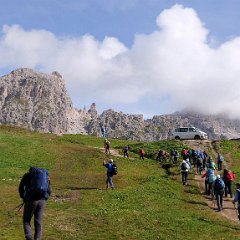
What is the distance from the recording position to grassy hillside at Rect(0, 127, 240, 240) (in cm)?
2512

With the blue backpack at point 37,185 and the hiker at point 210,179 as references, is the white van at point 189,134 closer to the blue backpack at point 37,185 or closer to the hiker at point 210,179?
the hiker at point 210,179

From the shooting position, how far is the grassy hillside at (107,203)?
25.1 m

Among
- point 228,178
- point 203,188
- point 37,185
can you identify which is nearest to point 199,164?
point 203,188

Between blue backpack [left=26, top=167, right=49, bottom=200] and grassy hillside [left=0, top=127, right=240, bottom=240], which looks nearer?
blue backpack [left=26, top=167, right=49, bottom=200]

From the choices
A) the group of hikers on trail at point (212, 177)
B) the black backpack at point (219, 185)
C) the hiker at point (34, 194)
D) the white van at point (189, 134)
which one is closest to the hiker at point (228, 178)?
the group of hikers on trail at point (212, 177)

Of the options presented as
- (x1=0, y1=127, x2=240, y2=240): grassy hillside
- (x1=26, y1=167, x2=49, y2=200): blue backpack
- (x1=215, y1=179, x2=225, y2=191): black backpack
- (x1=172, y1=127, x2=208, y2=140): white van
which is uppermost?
(x1=172, y1=127, x2=208, y2=140): white van

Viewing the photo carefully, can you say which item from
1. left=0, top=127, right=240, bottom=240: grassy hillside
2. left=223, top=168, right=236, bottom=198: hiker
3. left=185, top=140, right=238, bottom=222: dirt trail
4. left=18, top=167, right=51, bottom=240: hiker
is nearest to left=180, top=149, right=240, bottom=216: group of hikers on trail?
left=223, top=168, right=236, bottom=198: hiker

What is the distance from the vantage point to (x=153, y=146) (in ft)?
255

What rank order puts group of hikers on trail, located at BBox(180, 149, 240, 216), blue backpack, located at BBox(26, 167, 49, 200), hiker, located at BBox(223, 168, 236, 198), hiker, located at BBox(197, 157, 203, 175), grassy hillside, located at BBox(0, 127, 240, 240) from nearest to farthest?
1. blue backpack, located at BBox(26, 167, 49, 200)
2. grassy hillside, located at BBox(0, 127, 240, 240)
3. group of hikers on trail, located at BBox(180, 149, 240, 216)
4. hiker, located at BBox(223, 168, 236, 198)
5. hiker, located at BBox(197, 157, 203, 175)

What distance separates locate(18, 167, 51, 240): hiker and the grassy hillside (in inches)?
200

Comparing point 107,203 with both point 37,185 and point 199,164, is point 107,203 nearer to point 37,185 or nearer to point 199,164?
point 37,185

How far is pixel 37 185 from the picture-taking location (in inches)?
680

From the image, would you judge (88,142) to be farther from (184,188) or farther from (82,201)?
(82,201)

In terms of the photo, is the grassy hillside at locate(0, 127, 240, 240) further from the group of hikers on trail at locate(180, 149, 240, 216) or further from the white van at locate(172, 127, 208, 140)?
the white van at locate(172, 127, 208, 140)
